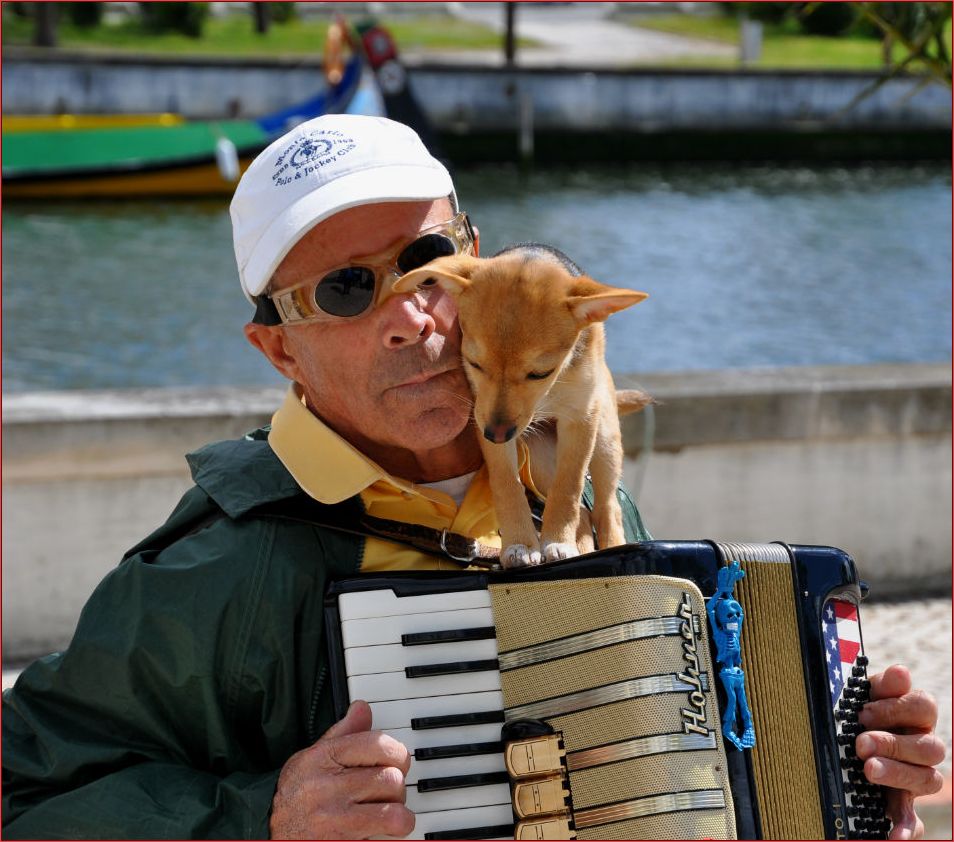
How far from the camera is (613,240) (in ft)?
62.7

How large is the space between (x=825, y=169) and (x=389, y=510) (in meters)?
25.2

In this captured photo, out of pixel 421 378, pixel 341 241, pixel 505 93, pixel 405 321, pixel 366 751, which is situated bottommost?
pixel 505 93

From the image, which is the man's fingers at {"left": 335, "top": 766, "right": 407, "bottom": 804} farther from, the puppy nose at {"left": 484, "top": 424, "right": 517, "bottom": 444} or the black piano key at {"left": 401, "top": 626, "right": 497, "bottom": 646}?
the puppy nose at {"left": 484, "top": 424, "right": 517, "bottom": 444}

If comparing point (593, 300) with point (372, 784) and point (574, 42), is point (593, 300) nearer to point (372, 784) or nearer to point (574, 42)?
point (372, 784)

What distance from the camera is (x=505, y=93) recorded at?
25.8 meters

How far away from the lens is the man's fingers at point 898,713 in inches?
97.3

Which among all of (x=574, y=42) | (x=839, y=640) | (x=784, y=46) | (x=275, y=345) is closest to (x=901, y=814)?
(x=839, y=640)

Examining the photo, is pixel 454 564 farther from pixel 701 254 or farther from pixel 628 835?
pixel 701 254

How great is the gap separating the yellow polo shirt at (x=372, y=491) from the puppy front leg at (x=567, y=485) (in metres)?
0.11

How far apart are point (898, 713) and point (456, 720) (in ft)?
2.60

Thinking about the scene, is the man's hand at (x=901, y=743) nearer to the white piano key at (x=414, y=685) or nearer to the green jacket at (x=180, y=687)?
the white piano key at (x=414, y=685)

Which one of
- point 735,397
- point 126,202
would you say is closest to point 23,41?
point 126,202

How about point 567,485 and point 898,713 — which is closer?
point 898,713

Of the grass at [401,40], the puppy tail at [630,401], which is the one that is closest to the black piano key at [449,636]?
the puppy tail at [630,401]
